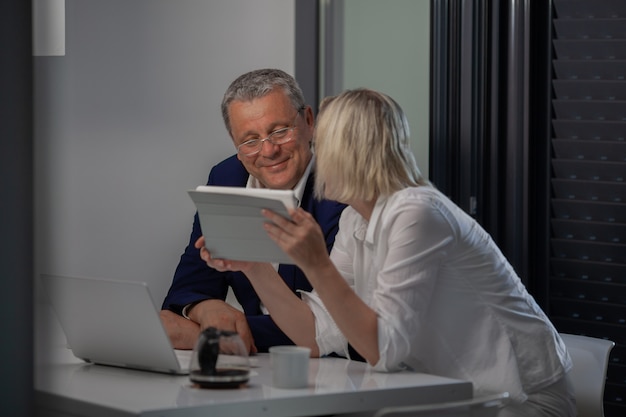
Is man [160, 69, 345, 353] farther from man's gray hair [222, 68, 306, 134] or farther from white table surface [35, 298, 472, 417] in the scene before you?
white table surface [35, 298, 472, 417]

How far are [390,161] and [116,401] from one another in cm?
84

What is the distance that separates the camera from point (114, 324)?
2082 millimetres

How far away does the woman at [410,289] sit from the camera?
2109 millimetres

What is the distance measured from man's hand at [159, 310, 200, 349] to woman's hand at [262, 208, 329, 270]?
54 cm

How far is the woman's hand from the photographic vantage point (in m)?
2.04

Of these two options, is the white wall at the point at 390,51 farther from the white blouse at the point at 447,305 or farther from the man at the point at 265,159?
the white blouse at the point at 447,305

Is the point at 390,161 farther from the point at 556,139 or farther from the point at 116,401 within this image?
the point at 556,139

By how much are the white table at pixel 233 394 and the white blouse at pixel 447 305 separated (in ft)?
0.45

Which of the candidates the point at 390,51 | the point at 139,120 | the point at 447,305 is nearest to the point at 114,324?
the point at 447,305

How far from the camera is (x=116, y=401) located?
71.0 inches

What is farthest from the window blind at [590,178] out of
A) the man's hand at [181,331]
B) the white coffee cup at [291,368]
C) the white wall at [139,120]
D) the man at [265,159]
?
the white coffee cup at [291,368]

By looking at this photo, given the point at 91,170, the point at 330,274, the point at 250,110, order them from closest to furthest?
the point at 330,274, the point at 250,110, the point at 91,170

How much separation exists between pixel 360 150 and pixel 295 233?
0.29m

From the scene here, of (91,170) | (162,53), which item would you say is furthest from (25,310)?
(162,53)
